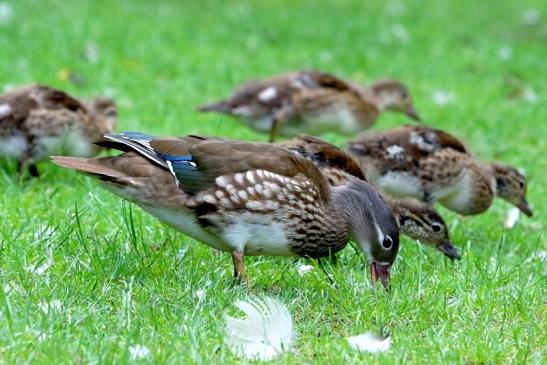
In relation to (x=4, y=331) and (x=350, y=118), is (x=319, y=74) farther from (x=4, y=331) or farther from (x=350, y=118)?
(x=4, y=331)

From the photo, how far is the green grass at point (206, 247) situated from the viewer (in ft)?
14.7

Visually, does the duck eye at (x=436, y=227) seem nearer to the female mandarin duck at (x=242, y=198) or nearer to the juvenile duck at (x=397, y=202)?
the juvenile duck at (x=397, y=202)

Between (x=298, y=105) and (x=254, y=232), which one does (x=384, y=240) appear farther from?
(x=298, y=105)

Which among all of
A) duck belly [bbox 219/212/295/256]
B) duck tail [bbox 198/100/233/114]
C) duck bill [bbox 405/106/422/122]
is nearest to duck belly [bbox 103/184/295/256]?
duck belly [bbox 219/212/295/256]

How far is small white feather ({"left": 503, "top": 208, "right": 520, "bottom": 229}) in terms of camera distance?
7.83 m

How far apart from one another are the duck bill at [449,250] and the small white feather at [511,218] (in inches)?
57.9

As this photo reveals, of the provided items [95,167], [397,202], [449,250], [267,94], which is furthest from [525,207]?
[95,167]

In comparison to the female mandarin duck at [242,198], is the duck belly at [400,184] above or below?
below

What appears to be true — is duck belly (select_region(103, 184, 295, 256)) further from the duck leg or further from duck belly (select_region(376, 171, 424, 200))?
duck belly (select_region(376, 171, 424, 200))

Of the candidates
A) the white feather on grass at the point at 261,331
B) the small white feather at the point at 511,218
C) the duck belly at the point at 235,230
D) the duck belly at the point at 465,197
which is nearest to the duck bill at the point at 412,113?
the small white feather at the point at 511,218

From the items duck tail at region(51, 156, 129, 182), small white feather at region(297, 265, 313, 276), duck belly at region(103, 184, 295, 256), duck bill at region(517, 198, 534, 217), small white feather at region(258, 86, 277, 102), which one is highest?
duck tail at region(51, 156, 129, 182)

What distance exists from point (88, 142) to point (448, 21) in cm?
1008

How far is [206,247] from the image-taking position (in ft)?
19.7

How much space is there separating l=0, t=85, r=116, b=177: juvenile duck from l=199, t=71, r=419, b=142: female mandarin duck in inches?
71.8
